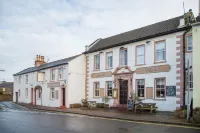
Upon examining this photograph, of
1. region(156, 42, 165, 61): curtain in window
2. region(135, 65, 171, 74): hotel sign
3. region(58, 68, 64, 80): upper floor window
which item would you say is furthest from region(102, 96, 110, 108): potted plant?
region(58, 68, 64, 80): upper floor window

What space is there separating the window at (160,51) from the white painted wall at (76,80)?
35.7 ft

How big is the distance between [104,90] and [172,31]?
1000cm

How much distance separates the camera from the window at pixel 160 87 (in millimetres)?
19956

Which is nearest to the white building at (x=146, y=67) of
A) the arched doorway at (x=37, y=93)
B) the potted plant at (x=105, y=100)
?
the potted plant at (x=105, y=100)

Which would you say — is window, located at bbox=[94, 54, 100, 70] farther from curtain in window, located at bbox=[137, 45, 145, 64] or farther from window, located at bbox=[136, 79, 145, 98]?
window, located at bbox=[136, 79, 145, 98]

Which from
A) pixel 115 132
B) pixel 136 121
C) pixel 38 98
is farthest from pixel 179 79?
pixel 38 98

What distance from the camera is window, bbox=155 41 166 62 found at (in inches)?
798

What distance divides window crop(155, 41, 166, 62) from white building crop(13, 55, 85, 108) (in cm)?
1089

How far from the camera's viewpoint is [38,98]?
35562 mm

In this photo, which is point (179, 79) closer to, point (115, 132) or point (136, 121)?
point (136, 121)

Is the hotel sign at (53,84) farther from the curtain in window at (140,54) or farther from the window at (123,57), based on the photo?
the curtain in window at (140,54)

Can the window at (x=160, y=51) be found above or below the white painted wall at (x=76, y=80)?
above

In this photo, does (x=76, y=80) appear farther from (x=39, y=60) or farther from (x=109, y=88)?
(x=39, y=60)

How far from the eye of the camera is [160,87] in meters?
20.2
